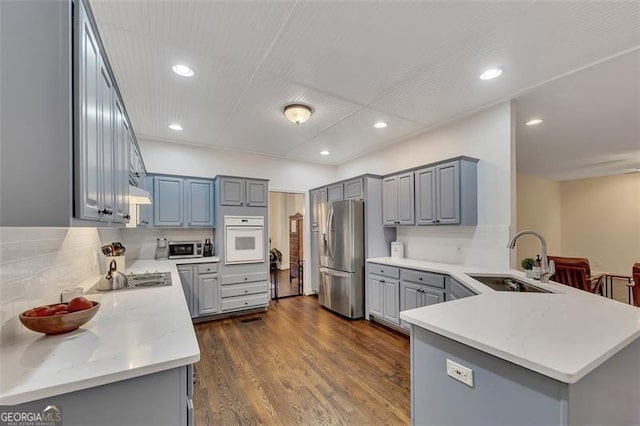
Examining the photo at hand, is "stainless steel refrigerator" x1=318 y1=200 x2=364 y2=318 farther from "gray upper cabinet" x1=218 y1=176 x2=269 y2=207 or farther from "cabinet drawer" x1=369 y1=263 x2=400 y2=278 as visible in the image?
"gray upper cabinet" x1=218 y1=176 x2=269 y2=207

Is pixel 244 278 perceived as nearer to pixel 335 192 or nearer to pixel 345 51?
pixel 335 192

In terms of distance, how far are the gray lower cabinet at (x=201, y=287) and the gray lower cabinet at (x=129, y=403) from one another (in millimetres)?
3046

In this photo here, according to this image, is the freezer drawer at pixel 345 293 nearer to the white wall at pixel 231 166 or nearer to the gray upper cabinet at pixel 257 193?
the gray upper cabinet at pixel 257 193

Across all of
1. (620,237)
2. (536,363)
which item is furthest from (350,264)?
(620,237)

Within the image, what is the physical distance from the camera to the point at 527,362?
3.15 ft

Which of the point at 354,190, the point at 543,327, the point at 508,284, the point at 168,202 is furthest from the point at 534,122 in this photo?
the point at 168,202

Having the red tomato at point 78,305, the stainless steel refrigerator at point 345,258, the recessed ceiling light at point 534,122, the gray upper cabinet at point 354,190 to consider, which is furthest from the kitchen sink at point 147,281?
the recessed ceiling light at point 534,122

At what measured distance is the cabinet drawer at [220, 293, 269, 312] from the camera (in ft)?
13.8

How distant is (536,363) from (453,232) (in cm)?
287

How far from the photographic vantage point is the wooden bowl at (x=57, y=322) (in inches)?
46.9

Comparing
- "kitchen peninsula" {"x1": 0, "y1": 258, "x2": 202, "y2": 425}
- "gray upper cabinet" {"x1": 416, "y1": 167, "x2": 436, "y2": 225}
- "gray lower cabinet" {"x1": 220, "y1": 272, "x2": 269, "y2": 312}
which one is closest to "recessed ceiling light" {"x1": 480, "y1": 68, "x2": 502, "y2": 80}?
"gray upper cabinet" {"x1": 416, "y1": 167, "x2": 436, "y2": 225}

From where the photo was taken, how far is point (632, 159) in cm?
529

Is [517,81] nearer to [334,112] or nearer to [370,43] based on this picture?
[370,43]

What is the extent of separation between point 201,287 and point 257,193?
1.66 metres
